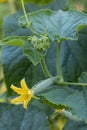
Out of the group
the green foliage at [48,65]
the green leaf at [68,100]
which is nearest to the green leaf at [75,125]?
the green foliage at [48,65]

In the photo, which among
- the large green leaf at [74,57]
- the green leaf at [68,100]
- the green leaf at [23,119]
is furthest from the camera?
the large green leaf at [74,57]

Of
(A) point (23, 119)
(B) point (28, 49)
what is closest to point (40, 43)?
(B) point (28, 49)

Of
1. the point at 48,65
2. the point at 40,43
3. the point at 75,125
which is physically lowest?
the point at 75,125

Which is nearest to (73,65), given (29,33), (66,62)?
(66,62)

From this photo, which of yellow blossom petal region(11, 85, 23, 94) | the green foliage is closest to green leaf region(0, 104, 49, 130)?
the green foliage

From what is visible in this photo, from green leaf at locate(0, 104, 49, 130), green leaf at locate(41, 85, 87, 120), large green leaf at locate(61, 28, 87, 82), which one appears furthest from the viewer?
large green leaf at locate(61, 28, 87, 82)

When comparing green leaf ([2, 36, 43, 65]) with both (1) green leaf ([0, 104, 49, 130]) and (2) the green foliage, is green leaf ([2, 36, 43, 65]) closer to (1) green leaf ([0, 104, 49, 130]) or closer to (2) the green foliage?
(2) the green foliage

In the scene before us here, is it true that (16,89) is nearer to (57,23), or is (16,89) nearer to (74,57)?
(57,23)

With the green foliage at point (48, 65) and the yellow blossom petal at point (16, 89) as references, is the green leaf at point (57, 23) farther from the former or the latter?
the yellow blossom petal at point (16, 89)
